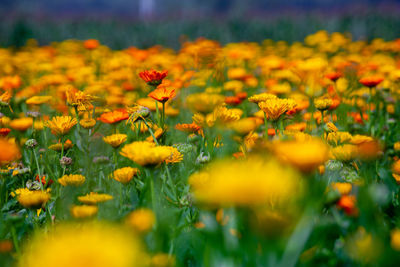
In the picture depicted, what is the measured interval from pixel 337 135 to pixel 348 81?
0.96 m

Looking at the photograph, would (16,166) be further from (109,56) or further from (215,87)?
(109,56)

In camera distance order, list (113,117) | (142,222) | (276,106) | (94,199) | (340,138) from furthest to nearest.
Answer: (113,117), (340,138), (276,106), (94,199), (142,222)

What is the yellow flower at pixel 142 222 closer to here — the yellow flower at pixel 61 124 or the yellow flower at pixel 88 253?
the yellow flower at pixel 88 253

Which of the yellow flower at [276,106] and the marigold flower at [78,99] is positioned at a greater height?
the yellow flower at [276,106]

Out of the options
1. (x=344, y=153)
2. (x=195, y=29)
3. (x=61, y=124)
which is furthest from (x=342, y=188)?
(x=195, y=29)

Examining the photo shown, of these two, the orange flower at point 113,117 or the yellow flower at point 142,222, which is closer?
the yellow flower at point 142,222

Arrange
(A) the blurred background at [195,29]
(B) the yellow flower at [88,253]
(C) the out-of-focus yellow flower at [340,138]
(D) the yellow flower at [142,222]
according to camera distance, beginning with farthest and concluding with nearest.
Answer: (A) the blurred background at [195,29] → (C) the out-of-focus yellow flower at [340,138] → (D) the yellow flower at [142,222] → (B) the yellow flower at [88,253]

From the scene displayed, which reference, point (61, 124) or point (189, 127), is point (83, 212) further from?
point (189, 127)

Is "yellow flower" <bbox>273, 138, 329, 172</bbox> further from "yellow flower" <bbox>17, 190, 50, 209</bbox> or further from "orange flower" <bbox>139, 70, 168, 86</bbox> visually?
"orange flower" <bbox>139, 70, 168, 86</bbox>

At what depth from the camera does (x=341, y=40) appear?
3.62 metres

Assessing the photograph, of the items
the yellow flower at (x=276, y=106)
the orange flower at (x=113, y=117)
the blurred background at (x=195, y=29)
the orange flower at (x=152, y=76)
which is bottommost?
the blurred background at (x=195, y=29)


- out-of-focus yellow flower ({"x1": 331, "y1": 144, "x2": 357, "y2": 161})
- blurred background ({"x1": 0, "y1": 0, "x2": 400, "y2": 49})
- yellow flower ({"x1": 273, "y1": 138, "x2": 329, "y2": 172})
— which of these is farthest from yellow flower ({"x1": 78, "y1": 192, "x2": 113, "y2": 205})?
blurred background ({"x1": 0, "y1": 0, "x2": 400, "y2": 49})

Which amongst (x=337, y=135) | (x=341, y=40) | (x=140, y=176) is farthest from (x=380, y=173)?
(x=341, y=40)

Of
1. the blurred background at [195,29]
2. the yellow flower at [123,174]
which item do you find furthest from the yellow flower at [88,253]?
the blurred background at [195,29]
